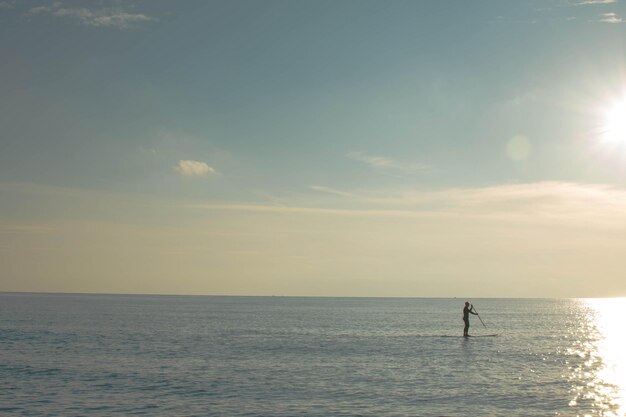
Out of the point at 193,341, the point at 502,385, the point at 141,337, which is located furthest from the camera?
the point at 141,337

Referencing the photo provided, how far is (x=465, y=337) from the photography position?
67.6 metres

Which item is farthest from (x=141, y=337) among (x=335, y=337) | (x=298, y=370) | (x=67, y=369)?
(x=298, y=370)

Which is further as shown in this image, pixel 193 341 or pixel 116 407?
pixel 193 341

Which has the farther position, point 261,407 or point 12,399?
point 12,399

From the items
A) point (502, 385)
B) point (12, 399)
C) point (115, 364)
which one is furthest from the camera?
point (115, 364)

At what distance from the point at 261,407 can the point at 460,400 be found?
10026 mm

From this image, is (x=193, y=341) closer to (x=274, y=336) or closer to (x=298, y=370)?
(x=274, y=336)

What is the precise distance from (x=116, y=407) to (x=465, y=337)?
48.2m

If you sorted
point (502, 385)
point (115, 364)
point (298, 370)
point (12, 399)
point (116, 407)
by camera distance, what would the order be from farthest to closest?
point (115, 364), point (298, 370), point (502, 385), point (12, 399), point (116, 407)

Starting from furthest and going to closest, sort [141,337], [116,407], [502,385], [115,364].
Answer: [141,337] → [115,364] → [502,385] → [116,407]

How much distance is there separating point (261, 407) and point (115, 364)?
61.9 feet

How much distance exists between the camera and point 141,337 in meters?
66.2

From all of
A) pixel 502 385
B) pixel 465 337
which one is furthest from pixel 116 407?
pixel 465 337

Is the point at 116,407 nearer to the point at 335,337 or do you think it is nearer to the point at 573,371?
the point at 573,371
